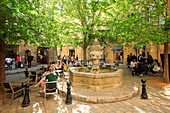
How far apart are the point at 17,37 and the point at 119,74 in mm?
5451

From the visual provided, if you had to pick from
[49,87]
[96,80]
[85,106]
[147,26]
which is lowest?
[85,106]

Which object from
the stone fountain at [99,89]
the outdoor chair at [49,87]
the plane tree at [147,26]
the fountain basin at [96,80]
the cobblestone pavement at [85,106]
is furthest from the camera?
the plane tree at [147,26]

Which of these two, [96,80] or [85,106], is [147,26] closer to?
[96,80]

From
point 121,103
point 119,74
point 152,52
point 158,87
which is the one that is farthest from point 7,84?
point 152,52

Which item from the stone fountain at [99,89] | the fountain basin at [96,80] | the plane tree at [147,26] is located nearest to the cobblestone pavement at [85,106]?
the stone fountain at [99,89]

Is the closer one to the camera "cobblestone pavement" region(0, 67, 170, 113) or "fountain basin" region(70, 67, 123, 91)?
"cobblestone pavement" region(0, 67, 170, 113)

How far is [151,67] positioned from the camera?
12562 millimetres

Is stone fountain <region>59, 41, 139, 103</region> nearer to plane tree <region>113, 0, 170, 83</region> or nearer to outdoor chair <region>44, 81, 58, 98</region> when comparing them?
outdoor chair <region>44, 81, 58, 98</region>

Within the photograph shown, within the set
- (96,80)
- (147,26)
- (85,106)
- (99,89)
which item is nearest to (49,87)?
(85,106)

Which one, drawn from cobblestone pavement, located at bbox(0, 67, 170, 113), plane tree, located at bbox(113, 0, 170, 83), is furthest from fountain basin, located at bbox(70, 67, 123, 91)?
plane tree, located at bbox(113, 0, 170, 83)

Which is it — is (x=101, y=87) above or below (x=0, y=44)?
below

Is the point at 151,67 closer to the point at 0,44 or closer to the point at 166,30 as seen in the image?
the point at 166,30

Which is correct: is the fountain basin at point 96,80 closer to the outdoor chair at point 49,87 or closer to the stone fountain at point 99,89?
the stone fountain at point 99,89

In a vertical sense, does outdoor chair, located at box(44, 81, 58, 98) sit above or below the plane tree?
below
